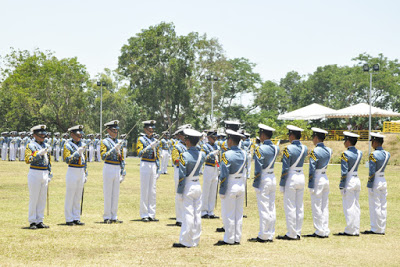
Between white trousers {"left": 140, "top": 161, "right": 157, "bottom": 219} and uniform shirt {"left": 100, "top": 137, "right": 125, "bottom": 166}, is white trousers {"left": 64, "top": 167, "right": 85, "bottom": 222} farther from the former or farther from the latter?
white trousers {"left": 140, "top": 161, "right": 157, "bottom": 219}

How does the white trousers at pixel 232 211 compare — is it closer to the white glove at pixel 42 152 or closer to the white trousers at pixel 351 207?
the white trousers at pixel 351 207

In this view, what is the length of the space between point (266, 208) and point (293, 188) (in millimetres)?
823

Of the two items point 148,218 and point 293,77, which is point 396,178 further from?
point 293,77

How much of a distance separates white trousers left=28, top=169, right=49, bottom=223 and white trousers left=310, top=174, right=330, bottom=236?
19.9ft

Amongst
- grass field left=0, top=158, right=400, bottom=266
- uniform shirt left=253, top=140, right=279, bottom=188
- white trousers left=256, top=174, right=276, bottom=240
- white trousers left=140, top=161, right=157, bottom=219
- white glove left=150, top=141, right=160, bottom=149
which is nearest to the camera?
grass field left=0, top=158, right=400, bottom=266

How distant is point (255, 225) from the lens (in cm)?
1272

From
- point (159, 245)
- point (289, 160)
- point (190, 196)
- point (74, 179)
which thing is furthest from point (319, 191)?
point (74, 179)

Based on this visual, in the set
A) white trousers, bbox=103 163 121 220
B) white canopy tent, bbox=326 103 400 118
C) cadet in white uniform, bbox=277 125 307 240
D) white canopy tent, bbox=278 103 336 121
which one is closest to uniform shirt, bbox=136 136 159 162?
white trousers, bbox=103 163 121 220

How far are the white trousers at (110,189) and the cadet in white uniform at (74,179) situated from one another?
61 cm

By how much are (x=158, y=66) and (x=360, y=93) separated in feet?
93.3

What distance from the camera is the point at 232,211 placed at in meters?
10.1

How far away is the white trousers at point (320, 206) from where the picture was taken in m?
11.1

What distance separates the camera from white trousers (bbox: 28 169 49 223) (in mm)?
11617

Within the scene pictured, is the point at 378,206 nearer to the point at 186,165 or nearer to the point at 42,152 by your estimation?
the point at 186,165
